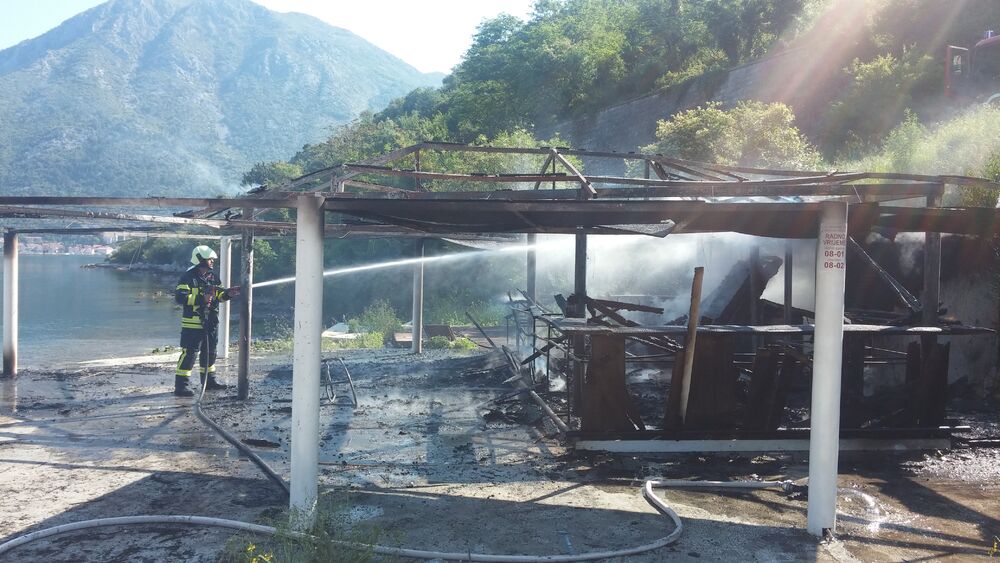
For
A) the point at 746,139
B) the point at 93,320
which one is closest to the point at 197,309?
the point at 746,139

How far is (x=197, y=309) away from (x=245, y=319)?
0.73 m

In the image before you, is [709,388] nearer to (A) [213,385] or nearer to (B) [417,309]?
(A) [213,385]

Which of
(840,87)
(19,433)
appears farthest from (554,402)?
(840,87)

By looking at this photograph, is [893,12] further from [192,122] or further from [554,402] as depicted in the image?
[192,122]

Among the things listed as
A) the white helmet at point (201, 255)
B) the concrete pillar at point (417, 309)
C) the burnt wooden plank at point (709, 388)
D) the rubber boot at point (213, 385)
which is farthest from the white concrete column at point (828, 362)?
the concrete pillar at point (417, 309)

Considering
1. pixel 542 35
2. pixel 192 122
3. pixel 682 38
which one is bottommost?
pixel 682 38

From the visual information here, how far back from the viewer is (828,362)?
16.1 feet

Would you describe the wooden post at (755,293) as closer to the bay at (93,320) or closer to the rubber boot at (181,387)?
the rubber boot at (181,387)

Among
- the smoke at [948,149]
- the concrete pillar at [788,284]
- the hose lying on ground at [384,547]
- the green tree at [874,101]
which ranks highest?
the green tree at [874,101]

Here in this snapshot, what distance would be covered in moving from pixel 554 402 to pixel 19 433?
623cm

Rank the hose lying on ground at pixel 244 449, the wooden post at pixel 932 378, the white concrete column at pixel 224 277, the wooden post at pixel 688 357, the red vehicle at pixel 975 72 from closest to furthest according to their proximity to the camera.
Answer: the hose lying on ground at pixel 244 449, the wooden post at pixel 688 357, the wooden post at pixel 932 378, the white concrete column at pixel 224 277, the red vehicle at pixel 975 72

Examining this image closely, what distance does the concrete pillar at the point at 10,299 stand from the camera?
11320 mm

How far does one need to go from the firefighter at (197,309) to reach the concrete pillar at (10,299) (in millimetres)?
3437

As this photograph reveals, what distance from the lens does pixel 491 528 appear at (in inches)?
201
